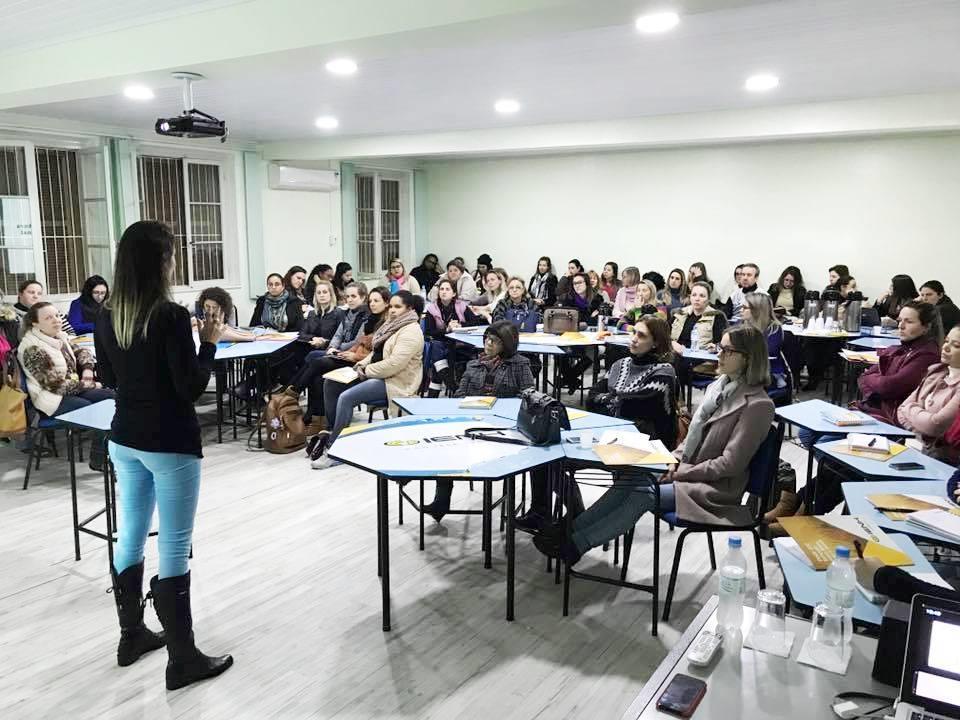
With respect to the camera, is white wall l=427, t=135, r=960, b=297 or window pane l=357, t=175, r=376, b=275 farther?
window pane l=357, t=175, r=376, b=275

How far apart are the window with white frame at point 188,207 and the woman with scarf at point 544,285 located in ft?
14.5

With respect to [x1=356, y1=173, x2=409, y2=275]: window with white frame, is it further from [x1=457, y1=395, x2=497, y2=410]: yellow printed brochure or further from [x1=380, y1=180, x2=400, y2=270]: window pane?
[x1=457, y1=395, x2=497, y2=410]: yellow printed brochure

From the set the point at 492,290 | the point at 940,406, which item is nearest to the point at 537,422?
the point at 940,406

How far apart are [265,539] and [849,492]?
9.60 ft

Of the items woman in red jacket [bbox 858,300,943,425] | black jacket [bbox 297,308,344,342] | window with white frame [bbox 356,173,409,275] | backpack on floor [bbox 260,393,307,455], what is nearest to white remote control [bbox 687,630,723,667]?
woman in red jacket [bbox 858,300,943,425]

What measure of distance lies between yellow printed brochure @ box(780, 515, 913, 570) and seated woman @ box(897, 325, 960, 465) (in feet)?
4.63

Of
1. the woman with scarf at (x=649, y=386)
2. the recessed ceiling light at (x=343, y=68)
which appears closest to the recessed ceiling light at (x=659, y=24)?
the woman with scarf at (x=649, y=386)

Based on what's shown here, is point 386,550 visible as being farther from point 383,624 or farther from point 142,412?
point 142,412

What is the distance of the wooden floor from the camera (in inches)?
108

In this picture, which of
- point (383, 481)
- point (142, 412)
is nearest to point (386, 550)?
point (383, 481)

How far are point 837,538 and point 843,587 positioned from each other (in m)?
0.49

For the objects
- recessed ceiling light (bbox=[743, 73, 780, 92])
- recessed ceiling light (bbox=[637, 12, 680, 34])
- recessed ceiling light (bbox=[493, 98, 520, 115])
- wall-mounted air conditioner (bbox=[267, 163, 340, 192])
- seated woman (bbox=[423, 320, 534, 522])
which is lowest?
seated woman (bbox=[423, 320, 534, 522])

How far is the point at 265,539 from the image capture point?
4.14 meters

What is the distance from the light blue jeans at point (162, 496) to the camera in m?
2.58
